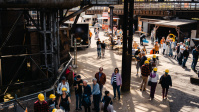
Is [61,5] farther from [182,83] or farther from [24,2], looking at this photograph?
[182,83]

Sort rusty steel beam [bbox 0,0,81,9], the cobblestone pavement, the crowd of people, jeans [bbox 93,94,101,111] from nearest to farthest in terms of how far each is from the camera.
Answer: the crowd of people, jeans [bbox 93,94,101,111], rusty steel beam [bbox 0,0,81,9], the cobblestone pavement

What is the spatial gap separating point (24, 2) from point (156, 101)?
7.51 meters

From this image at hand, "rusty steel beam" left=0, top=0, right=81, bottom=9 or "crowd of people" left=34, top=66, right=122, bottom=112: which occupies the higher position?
"rusty steel beam" left=0, top=0, right=81, bottom=9

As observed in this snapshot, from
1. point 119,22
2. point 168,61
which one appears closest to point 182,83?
point 168,61

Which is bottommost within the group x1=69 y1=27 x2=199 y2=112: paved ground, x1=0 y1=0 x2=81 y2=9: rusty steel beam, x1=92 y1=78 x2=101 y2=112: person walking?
x1=69 y1=27 x2=199 y2=112: paved ground

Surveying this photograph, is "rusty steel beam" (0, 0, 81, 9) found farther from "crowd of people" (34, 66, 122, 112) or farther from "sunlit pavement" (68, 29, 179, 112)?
"sunlit pavement" (68, 29, 179, 112)

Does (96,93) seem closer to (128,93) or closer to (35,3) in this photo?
(128,93)

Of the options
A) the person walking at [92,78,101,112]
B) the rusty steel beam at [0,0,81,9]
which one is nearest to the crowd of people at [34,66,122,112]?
the person walking at [92,78,101,112]

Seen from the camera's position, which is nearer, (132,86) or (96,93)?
(96,93)

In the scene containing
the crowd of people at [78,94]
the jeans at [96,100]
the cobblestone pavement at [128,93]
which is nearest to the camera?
the crowd of people at [78,94]

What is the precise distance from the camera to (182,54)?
17656 mm

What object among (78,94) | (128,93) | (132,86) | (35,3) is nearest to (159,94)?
(128,93)

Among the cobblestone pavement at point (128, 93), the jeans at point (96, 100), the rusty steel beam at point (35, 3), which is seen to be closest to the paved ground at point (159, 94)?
the cobblestone pavement at point (128, 93)

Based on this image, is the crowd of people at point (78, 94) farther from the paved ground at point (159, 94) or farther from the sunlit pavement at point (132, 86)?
the paved ground at point (159, 94)
